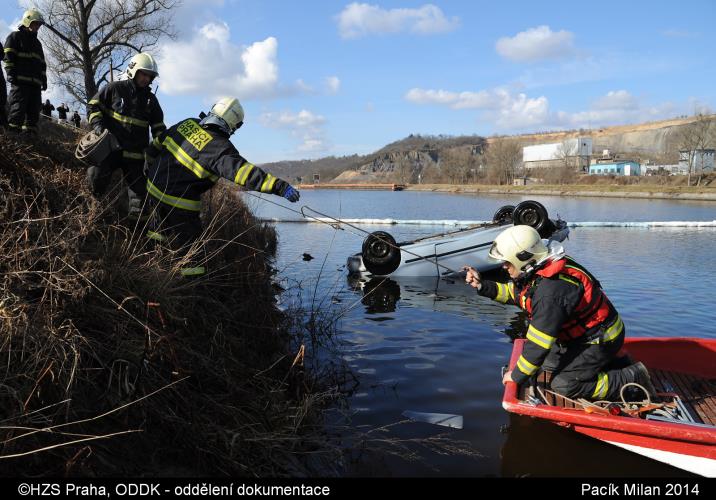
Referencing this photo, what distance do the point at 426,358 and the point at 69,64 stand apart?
23.4 metres

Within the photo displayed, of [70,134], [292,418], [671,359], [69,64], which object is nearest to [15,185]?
[292,418]

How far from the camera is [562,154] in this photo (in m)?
97.7

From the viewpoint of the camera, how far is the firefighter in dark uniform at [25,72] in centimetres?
675

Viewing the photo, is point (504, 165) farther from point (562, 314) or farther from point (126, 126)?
point (562, 314)

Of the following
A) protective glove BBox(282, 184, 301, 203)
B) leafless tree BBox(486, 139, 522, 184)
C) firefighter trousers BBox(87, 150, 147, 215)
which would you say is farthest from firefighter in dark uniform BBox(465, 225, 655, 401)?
leafless tree BBox(486, 139, 522, 184)

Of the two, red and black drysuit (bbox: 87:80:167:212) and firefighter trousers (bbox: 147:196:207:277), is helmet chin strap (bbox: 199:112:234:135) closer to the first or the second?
firefighter trousers (bbox: 147:196:207:277)

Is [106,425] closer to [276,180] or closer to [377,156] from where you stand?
[276,180]

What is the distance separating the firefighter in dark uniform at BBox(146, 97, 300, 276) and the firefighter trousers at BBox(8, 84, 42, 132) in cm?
338

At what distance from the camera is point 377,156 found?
188 meters

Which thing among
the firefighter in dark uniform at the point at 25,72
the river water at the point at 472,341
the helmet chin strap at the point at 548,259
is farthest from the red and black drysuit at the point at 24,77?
the helmet chin strap at the point at 548,259

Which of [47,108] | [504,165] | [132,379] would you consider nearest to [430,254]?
[132,379]

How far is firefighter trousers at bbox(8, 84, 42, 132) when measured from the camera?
6.71 m

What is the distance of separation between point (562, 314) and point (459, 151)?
138 meters

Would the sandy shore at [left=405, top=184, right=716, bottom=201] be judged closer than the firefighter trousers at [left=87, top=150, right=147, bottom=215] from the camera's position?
No
